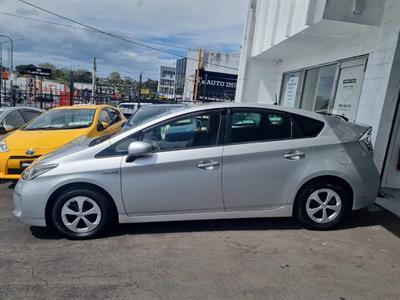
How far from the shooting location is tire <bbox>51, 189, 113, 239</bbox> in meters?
3.43

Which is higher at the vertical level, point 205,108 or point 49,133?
point 205,108

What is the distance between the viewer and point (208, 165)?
11.5 feet

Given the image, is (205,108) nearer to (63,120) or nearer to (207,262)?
(207,262)

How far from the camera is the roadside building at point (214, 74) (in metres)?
25.9

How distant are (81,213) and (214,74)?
23786mm

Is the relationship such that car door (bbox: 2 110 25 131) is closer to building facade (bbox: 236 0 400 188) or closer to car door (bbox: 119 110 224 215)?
car door (bbox: 119 110 224 215)

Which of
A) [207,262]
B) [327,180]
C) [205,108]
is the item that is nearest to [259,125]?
[205,108]

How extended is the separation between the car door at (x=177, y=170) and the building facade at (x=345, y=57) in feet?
10.6

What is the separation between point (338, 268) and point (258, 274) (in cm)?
83

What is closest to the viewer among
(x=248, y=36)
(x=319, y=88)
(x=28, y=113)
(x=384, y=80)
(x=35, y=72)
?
(x=384, y=80)

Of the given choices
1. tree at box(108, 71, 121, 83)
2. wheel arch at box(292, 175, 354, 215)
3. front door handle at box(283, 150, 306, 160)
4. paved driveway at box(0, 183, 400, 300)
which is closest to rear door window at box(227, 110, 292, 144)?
front door handle at box(283, 150, 306, 160)

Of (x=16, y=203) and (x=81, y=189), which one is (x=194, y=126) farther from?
(x=16, y=203)

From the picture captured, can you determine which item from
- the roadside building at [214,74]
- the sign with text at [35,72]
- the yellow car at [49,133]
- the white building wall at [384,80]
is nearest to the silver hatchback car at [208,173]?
the white building wall at [384,80]

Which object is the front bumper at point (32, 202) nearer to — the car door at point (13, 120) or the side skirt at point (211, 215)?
the side skirt at point (211, 215)
